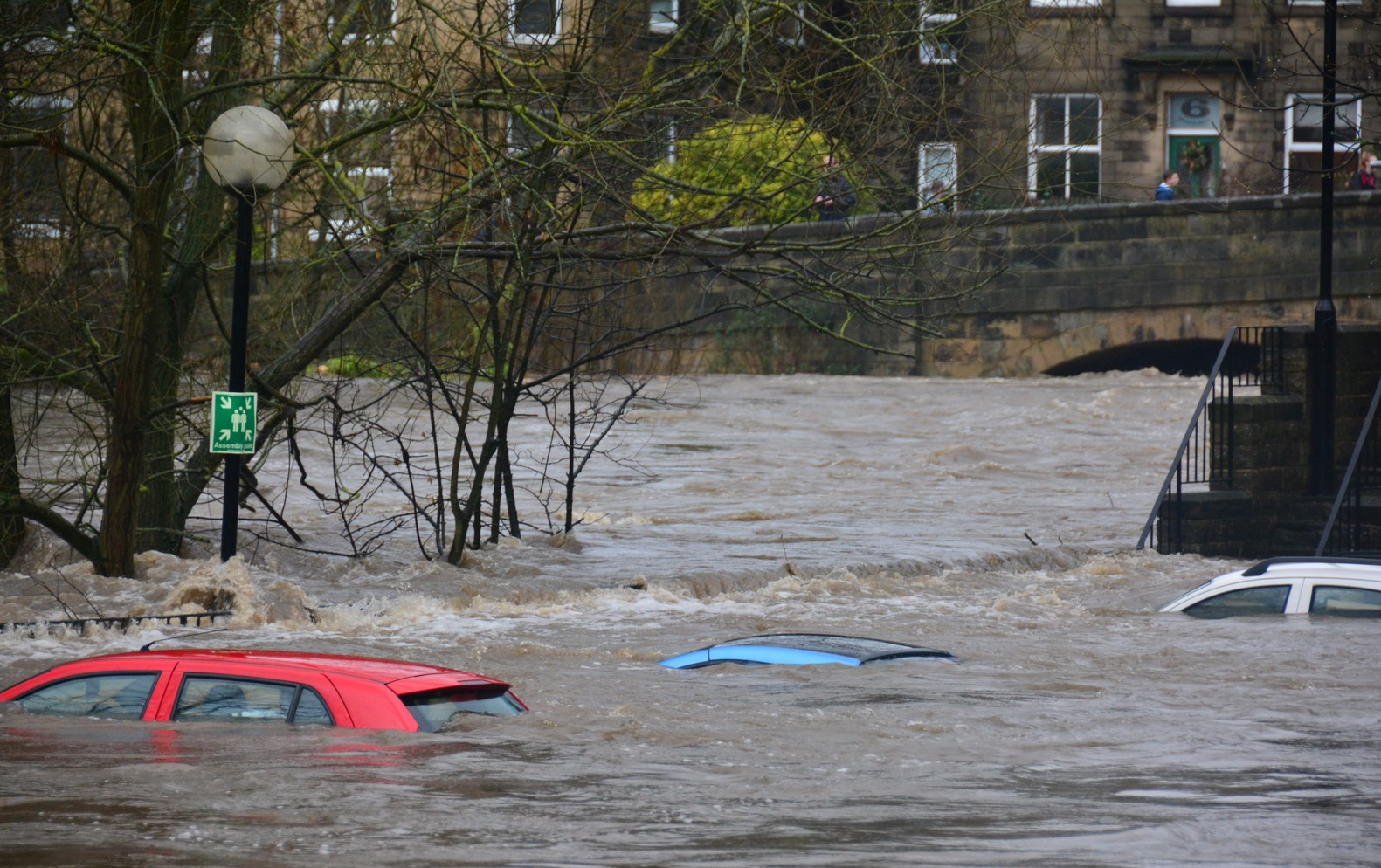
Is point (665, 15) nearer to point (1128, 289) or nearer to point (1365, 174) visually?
point (1128, 289)

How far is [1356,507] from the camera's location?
17.2m

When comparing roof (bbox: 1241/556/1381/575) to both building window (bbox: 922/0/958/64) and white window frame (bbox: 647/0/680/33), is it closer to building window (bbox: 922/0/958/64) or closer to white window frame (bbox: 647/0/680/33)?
building window (bbox: 922/0/958/64)

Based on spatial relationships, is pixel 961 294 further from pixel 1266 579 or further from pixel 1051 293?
pixel 1051 293

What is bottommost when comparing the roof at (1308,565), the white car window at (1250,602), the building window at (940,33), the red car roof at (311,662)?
the white car window at (1250,602)

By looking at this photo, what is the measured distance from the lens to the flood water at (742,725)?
252 inches

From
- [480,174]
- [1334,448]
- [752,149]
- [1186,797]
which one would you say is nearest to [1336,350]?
[1334,448]

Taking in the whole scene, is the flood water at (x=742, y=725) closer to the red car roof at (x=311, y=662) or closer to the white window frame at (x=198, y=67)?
the red car roof at (x=311, y=662)

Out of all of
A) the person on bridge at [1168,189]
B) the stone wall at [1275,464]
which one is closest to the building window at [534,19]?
the stone wall at [1275,464]

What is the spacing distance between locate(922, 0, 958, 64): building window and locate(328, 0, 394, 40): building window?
3.86 metres

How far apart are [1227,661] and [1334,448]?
907 cm

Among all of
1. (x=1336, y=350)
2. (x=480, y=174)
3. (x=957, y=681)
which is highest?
(x=480, y=174)

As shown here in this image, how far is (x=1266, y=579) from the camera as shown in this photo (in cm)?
1137

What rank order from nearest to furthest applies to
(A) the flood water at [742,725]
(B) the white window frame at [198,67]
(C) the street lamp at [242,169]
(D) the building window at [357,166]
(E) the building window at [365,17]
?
(A) the flood water at [742,725] → (C) the street lamp at [242,169] → (E) the building window at [365,17] → (D) the building window at [357,166] → (B) the white window frame at [198,67]

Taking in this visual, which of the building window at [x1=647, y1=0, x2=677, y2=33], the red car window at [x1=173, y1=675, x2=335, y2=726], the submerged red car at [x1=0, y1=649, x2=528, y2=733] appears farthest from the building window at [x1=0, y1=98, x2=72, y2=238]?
the red car window at [x1=173, y1=675, x2=335, y2=726]
